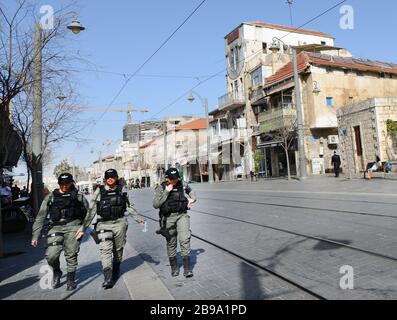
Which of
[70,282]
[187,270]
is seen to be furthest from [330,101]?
[70,282]

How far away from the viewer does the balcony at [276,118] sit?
3453cm

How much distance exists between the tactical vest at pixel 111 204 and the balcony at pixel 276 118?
29.9m

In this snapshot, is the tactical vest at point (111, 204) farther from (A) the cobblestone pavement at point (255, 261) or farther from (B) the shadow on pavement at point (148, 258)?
(B) the shadow on pavement at point (148, 258)

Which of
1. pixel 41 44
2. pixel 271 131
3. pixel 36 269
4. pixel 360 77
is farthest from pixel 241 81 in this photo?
pixel 36 269

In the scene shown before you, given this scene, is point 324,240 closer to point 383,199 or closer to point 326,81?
point 383,199

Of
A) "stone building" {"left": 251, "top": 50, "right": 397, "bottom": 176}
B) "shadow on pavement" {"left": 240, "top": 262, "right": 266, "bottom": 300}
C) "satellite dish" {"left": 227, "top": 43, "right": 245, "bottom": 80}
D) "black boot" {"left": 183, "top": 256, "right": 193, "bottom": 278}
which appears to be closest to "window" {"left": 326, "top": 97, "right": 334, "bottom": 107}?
"stone building" {"left": 251, "top": 50, "right": 397, "bottom": 176}

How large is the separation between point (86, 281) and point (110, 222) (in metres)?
1.05

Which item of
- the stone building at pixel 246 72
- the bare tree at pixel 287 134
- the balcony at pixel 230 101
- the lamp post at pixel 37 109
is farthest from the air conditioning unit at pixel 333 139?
the lamp post at pixel 37 109

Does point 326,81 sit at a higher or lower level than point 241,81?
lower

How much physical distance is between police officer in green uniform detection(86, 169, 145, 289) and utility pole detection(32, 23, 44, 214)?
209 inches
